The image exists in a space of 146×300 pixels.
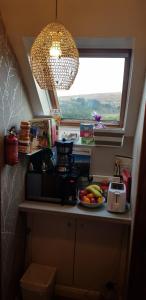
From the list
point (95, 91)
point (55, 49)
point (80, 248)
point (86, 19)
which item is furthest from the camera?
point (95, 91)

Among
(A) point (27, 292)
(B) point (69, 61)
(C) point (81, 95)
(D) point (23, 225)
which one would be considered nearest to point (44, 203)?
(D) point (23, 225)

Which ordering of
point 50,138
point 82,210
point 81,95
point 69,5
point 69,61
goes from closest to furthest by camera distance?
point 69,61 < point 69,5 < point 82,210 < point 50,138 < point 81,95

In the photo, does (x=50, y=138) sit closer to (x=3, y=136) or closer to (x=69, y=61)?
(x=3, y=136)

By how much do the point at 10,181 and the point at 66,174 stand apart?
471mm

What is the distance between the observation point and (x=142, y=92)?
1.77 m

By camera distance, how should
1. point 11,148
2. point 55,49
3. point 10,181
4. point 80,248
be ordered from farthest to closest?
1. point 80,248
2. point 10,181
3. point 11,148
4. point 55,49

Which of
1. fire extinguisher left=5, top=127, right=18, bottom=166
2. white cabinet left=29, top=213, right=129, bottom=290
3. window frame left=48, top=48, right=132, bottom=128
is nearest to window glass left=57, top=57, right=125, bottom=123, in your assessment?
window frame left=48, top=48, right=132, bottom=128

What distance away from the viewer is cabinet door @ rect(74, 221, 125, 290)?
2025 mm

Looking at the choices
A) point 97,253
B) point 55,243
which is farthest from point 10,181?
point 97,253

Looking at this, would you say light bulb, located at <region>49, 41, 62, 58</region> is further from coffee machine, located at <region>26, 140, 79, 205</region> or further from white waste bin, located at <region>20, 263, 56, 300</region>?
white waste bin, located at <region>20, 263, 56, 300</region>

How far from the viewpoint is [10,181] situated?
1.73 metres

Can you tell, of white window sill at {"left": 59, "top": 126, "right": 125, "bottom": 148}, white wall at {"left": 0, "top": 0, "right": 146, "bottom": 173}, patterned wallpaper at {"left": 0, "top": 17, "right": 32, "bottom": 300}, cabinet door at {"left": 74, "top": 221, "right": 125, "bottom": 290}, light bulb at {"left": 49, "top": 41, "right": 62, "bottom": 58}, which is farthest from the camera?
white window sill at {"left": 59, "top": 126, "right": 125, "bottom": 148}

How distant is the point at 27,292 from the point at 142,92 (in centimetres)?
172

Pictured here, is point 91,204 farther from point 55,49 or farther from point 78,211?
point 55,49
